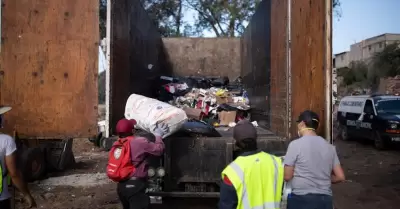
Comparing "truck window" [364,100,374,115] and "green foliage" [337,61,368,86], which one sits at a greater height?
"green foliage" [337,61,368,86]

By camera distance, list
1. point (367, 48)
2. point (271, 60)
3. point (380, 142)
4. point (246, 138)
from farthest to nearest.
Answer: point (367, 48) < point (380, 142) < point (271, 60) < point (246, 138)

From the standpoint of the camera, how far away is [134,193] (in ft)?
13.9

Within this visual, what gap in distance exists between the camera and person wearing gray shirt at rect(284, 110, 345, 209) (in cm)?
334

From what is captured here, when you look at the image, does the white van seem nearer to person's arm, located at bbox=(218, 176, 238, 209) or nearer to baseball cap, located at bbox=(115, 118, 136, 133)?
baseball cap, located at bbox=(115, 118, 136, 133)

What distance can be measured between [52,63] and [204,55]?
224 inches

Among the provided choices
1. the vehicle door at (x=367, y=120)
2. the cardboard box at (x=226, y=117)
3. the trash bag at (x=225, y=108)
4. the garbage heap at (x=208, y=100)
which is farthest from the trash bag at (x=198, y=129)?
the vehicle door at (x=367, y=120)

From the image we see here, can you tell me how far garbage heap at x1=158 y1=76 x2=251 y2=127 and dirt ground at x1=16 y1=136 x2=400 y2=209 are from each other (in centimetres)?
128

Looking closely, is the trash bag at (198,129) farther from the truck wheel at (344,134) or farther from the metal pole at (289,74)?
the truck wheel at (344,134)

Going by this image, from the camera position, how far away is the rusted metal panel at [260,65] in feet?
18.7

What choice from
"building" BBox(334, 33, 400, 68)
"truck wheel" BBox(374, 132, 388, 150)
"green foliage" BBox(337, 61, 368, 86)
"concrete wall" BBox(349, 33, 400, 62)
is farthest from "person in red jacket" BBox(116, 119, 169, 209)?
"concrete wall" BBox(349, 33, 400, 62)

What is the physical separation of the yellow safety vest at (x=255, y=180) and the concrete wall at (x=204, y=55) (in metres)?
6.71

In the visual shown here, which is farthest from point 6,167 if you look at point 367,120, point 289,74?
point 367,120

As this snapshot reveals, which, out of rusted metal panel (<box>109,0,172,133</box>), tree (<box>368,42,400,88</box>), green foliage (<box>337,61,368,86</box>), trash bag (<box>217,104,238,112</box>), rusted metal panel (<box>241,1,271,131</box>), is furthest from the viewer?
green foliage (<box>337,61,368,86</box>)

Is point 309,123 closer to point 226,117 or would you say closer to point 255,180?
point 255,180
